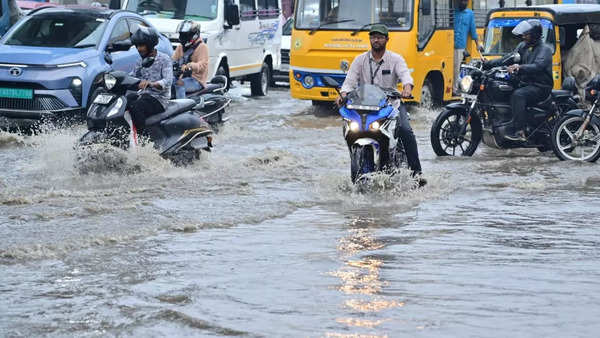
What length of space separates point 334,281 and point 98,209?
10.4 feet

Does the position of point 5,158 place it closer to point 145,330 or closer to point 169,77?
point 169,77

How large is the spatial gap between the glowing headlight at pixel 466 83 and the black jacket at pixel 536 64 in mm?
545

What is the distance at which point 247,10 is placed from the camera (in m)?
21.8

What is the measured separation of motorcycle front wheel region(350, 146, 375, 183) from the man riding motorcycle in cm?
358

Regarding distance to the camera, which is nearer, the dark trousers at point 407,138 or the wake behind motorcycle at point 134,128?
the dark trousers at point 407,138

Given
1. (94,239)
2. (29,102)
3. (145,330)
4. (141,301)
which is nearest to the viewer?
(145,330)

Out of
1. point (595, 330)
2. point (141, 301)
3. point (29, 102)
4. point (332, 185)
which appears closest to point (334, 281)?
point (141, 301)

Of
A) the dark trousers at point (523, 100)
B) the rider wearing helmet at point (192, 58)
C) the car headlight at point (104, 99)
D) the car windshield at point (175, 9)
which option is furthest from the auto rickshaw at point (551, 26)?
the car headlight at point (104, 99)

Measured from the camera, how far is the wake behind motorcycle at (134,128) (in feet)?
35.7

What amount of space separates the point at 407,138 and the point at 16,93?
232 inches

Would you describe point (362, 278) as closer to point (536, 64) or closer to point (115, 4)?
Result: point (536, 64)

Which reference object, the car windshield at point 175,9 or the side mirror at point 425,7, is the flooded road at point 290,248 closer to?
the side mirror at point 425,7

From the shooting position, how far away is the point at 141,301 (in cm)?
608

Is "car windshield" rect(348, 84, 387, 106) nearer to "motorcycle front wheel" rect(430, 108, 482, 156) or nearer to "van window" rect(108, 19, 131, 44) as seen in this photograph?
"motorcycle front wheel" rect(430, 108, 482, 156)
